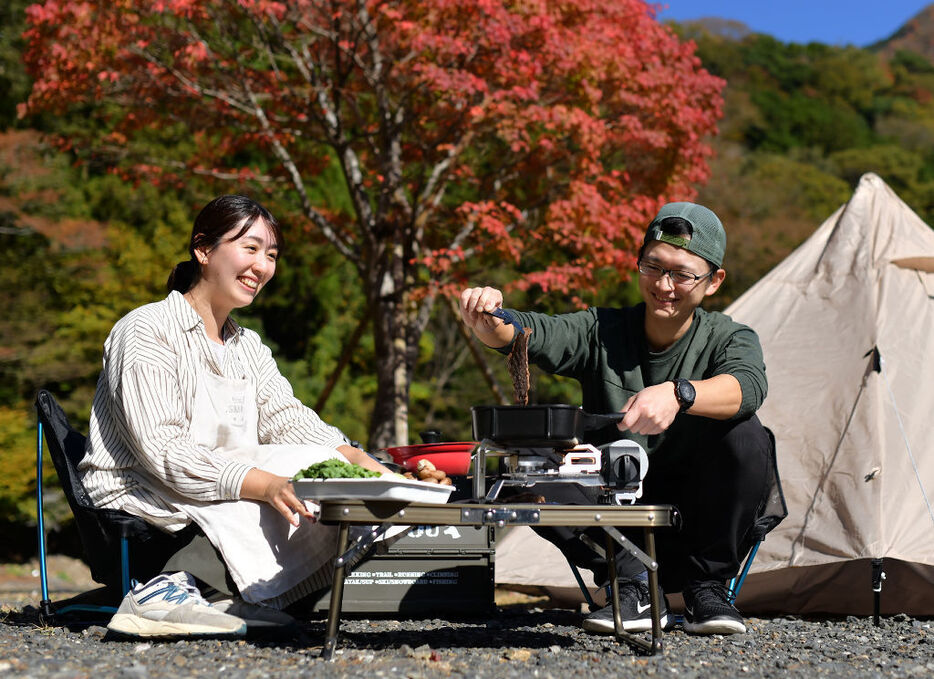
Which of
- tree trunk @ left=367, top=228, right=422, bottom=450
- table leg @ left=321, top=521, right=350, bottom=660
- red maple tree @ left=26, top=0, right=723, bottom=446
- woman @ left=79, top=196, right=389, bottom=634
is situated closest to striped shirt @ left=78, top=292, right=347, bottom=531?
woman @ left=79, top=196, right=389, bottom=634

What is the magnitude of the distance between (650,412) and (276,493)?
89cm

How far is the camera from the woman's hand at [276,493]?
2.22m

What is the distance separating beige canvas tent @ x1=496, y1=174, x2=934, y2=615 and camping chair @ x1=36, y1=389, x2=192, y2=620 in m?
1.65

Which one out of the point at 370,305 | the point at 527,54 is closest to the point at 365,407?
the point at 370,305

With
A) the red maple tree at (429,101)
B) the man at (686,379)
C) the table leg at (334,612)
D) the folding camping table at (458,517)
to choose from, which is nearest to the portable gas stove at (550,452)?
the folding camping table at (458,517)

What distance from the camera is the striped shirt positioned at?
2.40 metres

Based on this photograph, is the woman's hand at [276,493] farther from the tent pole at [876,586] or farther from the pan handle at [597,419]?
the tent pole at [876,586]

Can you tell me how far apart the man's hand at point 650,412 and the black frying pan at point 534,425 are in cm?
4

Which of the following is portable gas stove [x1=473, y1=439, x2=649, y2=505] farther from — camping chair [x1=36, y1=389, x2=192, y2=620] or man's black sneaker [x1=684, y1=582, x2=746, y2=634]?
camping chair [x1=36, y1=389, x2=192, y2=620]

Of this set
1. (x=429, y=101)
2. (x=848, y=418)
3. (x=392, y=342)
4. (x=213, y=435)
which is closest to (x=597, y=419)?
(x=213, y=435)

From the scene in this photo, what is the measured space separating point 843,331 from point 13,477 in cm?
873

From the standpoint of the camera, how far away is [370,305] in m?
6.91

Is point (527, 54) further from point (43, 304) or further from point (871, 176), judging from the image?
point (43, 304)

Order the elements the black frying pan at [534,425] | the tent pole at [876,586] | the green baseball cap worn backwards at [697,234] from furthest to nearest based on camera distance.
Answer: the tent pole at [876,586], the green baseball cap worn backwards at [697,234], the black frying pan at [534,425]
